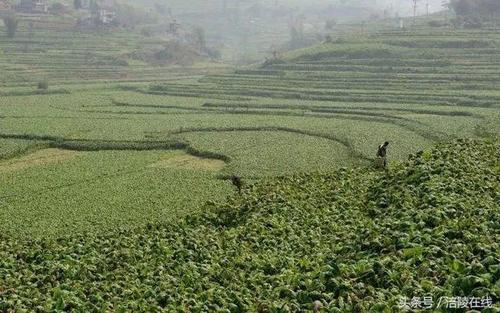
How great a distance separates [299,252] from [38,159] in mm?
25718

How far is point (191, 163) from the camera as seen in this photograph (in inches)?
1463

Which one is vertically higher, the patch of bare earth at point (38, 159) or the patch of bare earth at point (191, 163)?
the patch of bare earth at point (38, 159)

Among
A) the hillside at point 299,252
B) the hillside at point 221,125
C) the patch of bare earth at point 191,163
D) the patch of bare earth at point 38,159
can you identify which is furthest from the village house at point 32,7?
the hillside at point 299,252

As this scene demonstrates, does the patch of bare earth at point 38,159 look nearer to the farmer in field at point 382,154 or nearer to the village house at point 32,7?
the farmer in field at point 382,154

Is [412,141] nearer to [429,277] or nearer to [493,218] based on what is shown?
[493,218]

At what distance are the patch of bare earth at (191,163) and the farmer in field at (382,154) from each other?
34.3 ft

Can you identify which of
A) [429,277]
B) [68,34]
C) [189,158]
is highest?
[68,34]

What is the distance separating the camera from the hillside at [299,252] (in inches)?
469

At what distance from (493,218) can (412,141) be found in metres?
26.2

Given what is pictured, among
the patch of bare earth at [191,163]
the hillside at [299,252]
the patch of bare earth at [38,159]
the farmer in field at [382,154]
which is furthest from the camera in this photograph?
the patch of bare earth at [191,163]

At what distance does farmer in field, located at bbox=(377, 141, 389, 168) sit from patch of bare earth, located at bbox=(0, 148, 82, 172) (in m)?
19.7

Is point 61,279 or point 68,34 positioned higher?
point 68,34

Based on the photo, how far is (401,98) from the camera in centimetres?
6003

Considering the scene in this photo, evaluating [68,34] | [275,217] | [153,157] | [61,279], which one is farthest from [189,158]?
[68,34]
